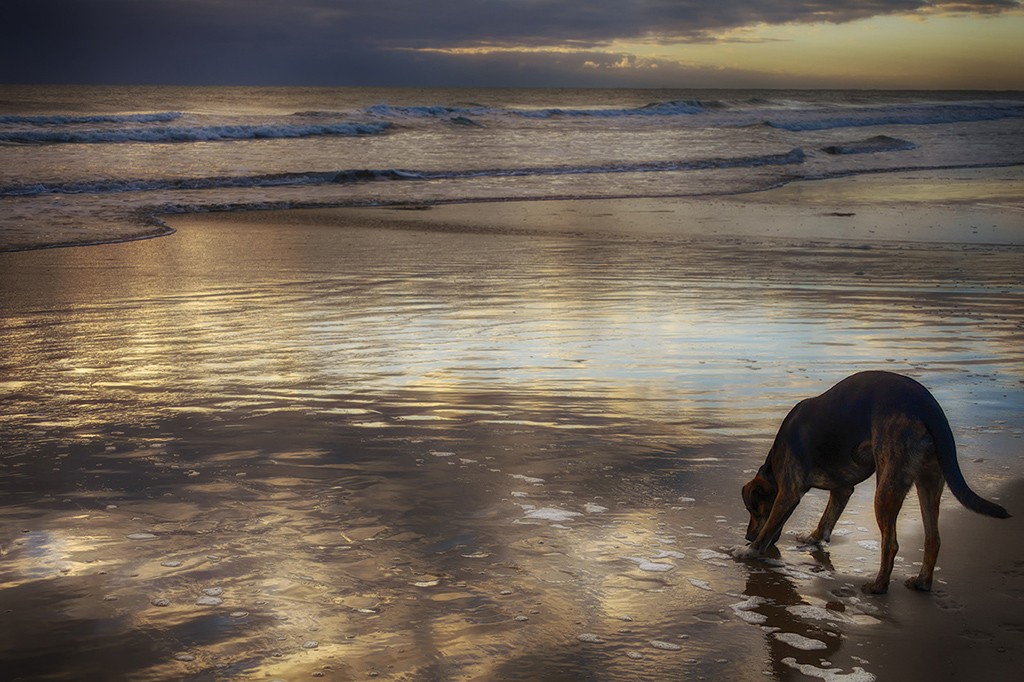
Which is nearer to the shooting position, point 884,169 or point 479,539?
point 479,539

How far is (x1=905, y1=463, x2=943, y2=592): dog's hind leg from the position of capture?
3.96 meters

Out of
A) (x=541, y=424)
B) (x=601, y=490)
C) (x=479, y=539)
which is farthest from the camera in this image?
(x=541, y=424)

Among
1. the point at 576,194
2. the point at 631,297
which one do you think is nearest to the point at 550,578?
the point at 631,297

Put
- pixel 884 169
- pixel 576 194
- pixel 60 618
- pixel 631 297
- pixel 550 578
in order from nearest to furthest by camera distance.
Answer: pixel 60 618
pixel 550 578
pixel 631 297
pixel 576 194
pixel 884 169

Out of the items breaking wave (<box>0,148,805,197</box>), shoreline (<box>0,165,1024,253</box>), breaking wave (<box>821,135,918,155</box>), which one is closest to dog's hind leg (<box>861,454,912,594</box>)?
shoreline (<box>0,165,1024,253</box>)

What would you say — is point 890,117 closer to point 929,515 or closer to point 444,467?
point 444,467

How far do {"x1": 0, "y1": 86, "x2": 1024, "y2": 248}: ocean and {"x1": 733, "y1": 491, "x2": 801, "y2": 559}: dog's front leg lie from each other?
1291 centimetres

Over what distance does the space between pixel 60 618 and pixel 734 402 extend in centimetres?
408

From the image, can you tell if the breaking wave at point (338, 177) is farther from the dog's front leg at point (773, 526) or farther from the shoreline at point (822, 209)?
the dog's front leg at point (773, 526)

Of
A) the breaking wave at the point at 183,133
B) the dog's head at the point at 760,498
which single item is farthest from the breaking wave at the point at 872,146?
the dog's head at the point at 760,498

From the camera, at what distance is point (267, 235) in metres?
15.8

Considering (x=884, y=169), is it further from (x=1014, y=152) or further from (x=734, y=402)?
(x=734, y=402)

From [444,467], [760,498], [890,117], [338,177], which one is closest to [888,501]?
[760,498]

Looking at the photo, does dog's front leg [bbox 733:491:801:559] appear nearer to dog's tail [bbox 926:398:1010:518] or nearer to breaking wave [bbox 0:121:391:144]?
dog's tail [bbox 926:398:1010:518]
